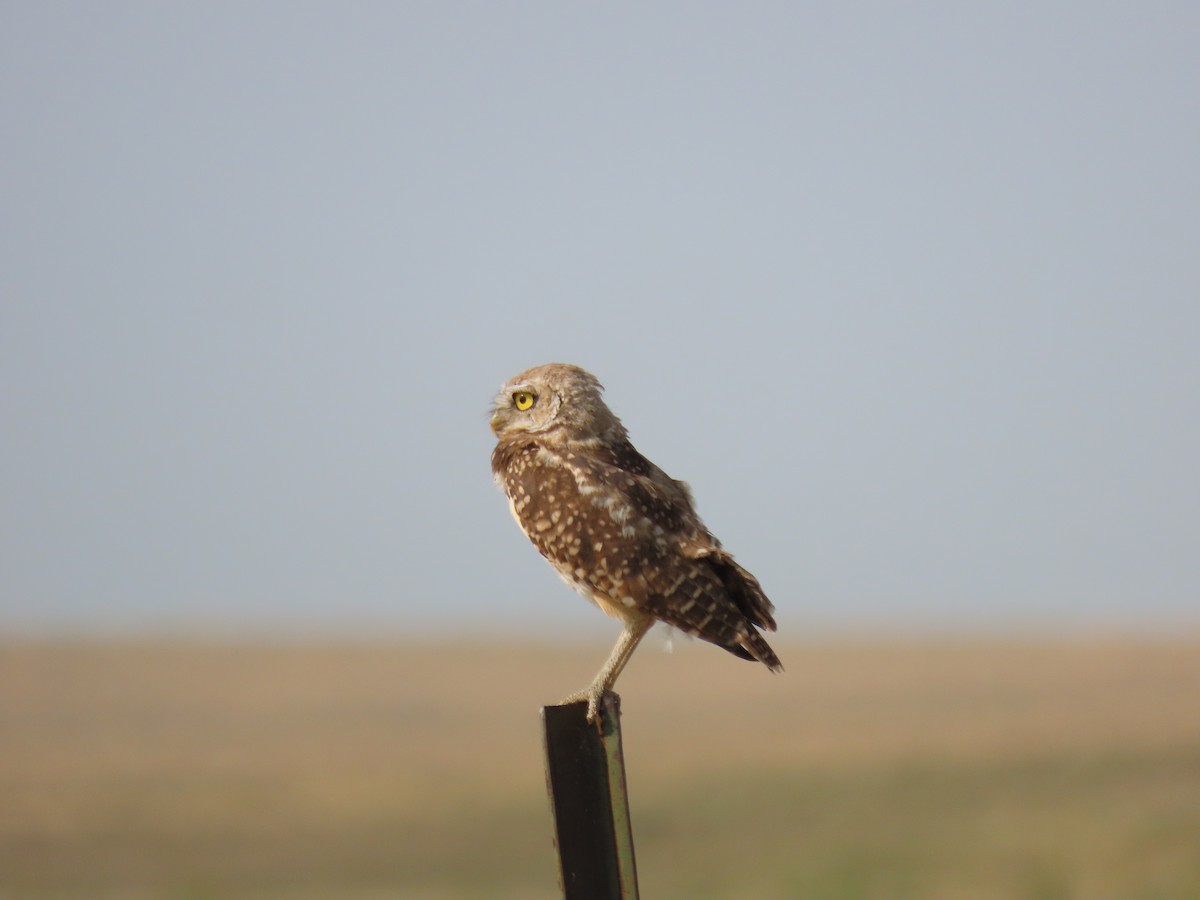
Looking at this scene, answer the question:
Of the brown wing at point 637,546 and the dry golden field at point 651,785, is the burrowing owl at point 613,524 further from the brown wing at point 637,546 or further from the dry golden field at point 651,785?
the dry golden field at point 651,785

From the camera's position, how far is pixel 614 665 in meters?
6.23

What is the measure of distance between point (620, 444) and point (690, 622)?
1.15 m

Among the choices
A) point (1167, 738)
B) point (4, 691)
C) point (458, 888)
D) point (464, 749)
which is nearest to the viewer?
point (458, 888)

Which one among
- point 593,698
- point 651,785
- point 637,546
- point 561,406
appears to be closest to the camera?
point 593,698

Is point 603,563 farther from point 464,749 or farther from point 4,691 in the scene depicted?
point 4,691

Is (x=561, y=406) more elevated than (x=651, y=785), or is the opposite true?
(x=651, y=785)

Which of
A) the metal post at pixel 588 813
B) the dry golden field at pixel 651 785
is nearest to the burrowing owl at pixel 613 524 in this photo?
the metal post at pixel 588 813

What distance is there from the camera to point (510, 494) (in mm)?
7105

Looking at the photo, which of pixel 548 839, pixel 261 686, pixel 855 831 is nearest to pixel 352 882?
pixel 548 839

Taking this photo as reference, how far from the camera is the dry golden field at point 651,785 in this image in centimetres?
1987

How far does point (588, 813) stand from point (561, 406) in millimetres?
2361

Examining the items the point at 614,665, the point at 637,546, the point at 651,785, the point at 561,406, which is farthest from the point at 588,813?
the point at 651,785

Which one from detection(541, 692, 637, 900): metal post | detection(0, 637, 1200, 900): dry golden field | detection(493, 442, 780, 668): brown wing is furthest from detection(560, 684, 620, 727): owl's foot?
detection(0, 637, 1200, 900): dry golden field

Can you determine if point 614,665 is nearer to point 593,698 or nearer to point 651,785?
point 593,698
